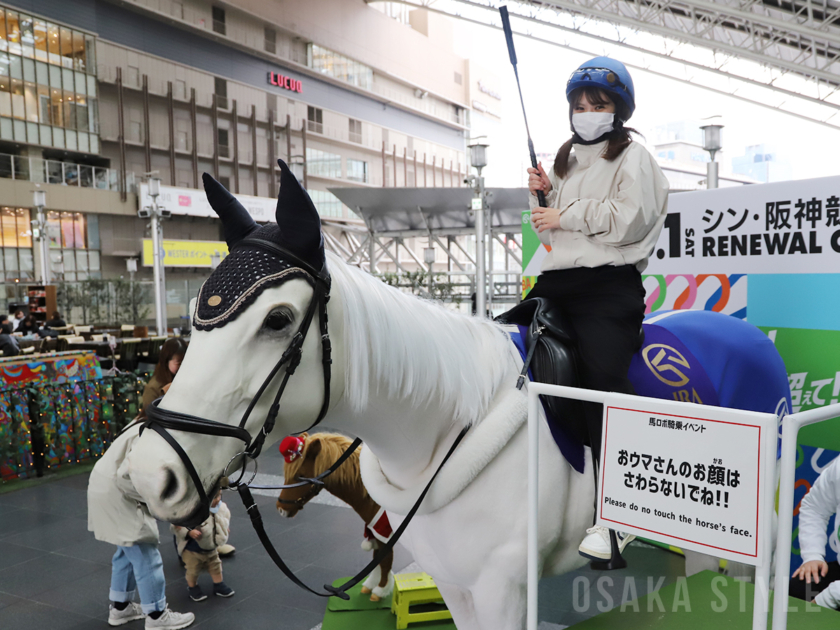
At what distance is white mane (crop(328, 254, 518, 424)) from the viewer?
1486mm

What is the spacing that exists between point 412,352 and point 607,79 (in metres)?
1.05

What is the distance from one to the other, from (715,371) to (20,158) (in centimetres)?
2769

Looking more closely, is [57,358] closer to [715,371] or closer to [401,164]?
[715,371]

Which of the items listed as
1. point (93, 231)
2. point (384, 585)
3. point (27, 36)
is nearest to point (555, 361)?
point (384, 585)

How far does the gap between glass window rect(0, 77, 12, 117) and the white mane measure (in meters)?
27.4

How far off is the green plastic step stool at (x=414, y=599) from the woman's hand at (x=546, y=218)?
238cm

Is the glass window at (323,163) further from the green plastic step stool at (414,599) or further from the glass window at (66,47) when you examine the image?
the green plastic step stool at (414,599)

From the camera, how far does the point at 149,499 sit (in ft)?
4.09

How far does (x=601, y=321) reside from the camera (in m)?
1.78

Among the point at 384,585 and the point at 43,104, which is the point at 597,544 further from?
the point at 43,104

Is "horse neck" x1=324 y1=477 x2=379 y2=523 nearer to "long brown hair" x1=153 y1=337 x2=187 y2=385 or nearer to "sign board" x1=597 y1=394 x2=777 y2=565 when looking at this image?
"long brown hair" x1=153 y1=337 x2=187 y2=385

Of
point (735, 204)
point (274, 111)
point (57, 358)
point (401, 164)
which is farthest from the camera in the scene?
point (401, 164)

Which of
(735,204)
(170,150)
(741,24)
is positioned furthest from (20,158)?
(735,204)

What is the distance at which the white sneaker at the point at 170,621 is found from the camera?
11.3 ft
